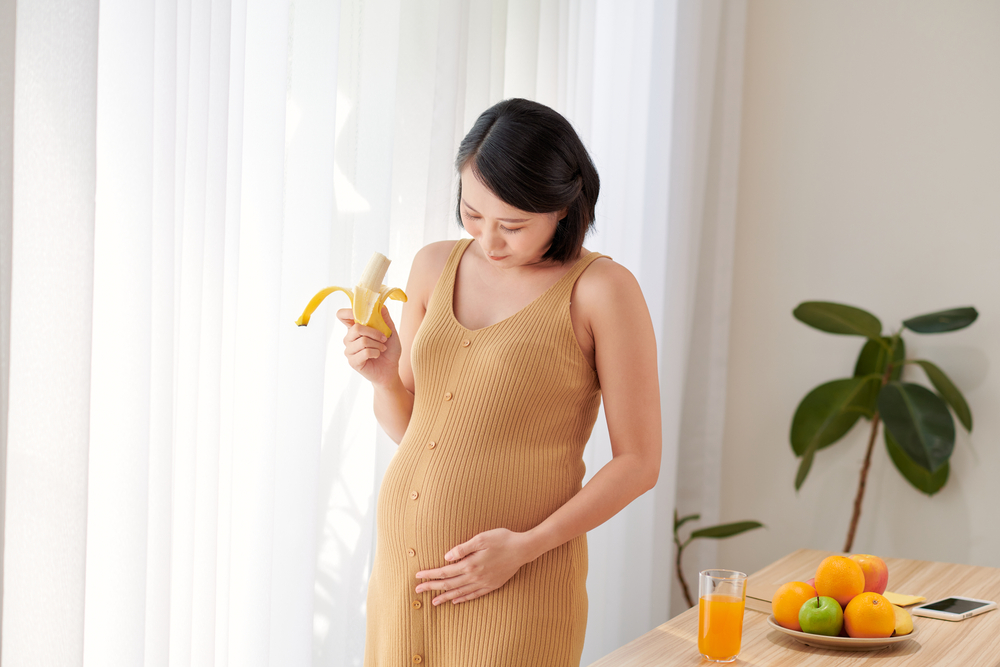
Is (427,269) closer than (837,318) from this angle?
Yes

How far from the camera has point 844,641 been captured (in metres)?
1.23

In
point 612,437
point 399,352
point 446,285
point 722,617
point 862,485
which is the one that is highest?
point 446,285

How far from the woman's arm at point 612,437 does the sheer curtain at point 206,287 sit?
0.42 m

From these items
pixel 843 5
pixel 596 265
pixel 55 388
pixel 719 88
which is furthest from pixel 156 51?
pixel 843 5

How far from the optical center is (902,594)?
Result: 61.2 inches

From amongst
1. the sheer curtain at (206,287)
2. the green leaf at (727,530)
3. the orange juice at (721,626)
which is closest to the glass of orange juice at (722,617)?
the orange juice at (721,626)

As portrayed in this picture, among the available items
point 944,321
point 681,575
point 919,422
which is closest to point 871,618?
point 919,422

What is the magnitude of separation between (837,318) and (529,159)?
6.06ft

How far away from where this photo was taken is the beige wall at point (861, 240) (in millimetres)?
2691

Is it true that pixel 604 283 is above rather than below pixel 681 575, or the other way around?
above

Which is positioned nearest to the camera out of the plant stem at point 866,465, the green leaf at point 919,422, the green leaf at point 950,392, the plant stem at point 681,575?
the green leaf at point 919,422

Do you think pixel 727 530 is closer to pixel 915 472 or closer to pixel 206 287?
pixel 915 472

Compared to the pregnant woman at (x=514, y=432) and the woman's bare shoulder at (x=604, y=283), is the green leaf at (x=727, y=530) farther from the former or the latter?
the woman's bare shoulder at (x=604, y=283)

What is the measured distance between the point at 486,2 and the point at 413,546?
132 cm
